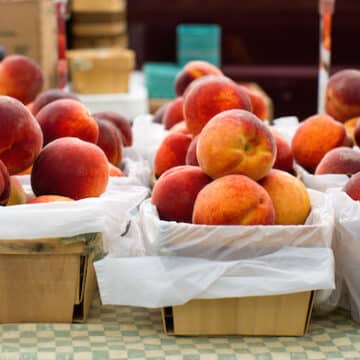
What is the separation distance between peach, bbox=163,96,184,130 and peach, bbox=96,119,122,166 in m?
0.23

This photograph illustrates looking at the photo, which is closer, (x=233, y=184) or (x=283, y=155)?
(x=233, y=184)

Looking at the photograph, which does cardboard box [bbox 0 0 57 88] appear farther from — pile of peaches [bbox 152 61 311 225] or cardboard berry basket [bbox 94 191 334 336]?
cardboard berry basket [bbox 94 191 334 336]

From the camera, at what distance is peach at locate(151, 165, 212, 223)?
1018 millimetres

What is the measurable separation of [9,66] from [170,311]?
29.1 inches

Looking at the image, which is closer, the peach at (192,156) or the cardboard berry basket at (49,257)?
the cardboard berry basket at (49,257)

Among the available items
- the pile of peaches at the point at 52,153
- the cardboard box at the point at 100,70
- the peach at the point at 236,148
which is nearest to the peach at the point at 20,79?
the pile of peaches at the point at 52,153

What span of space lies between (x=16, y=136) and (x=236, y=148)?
0.33 m

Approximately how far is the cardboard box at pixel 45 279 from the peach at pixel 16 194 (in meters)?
0.12

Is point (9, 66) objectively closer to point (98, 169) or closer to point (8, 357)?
point (98, 169)

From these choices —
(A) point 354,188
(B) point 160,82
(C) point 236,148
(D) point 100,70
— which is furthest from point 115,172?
(B) point 160,82

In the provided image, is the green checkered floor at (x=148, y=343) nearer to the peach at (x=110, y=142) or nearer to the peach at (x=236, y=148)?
the peach at (x=236, y=148)

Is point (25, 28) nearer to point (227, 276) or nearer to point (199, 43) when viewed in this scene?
point (199, 43)

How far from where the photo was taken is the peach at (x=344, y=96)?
1478 millimetres

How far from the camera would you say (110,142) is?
1338 millimetres
